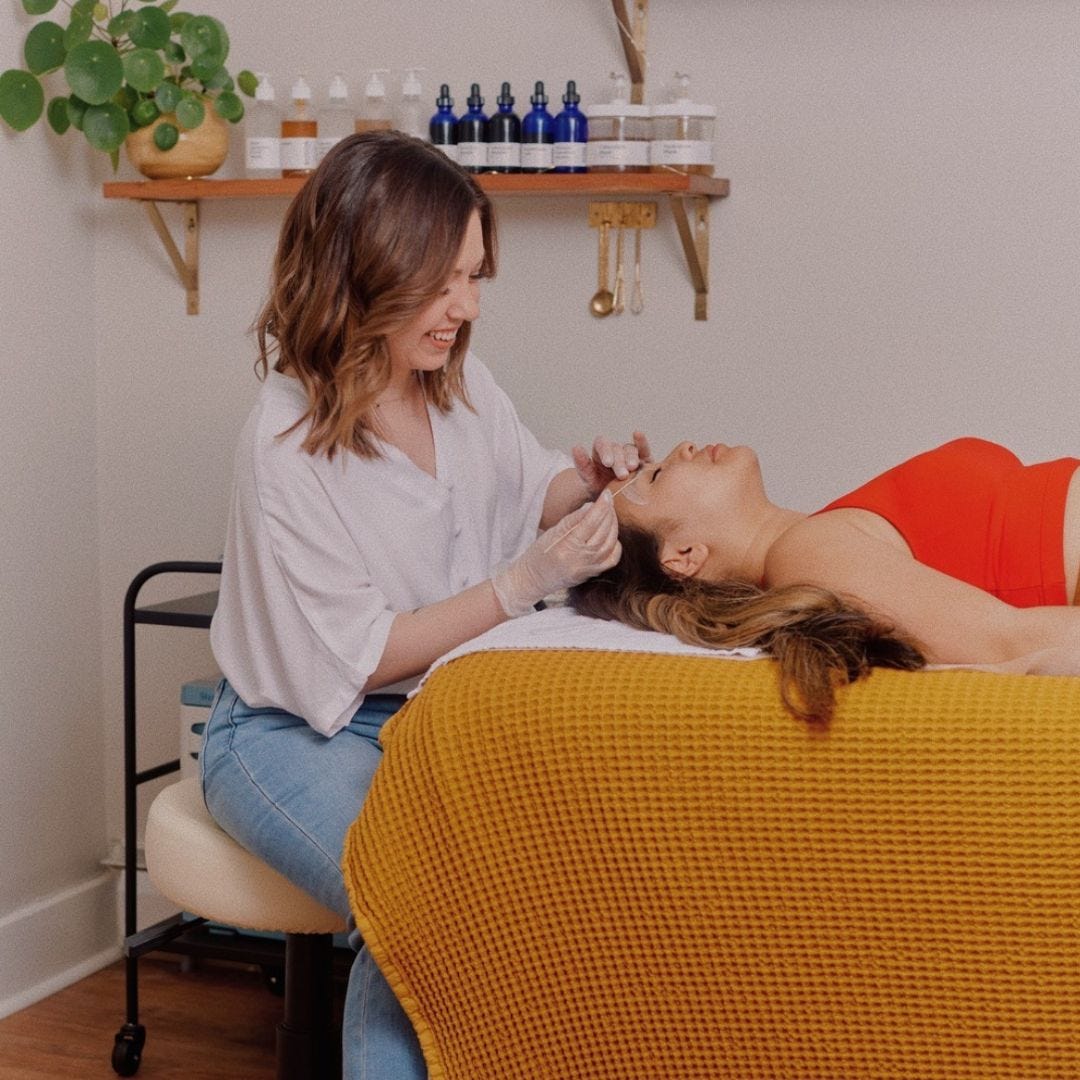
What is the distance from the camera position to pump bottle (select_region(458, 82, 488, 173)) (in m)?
2.23

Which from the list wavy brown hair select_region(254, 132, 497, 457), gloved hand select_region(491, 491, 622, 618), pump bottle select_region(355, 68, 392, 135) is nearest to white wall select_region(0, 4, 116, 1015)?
pump bottle select_region(355, 68, 392, 135)

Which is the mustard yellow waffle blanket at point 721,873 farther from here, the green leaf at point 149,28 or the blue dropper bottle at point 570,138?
the green leaf at point 149,28

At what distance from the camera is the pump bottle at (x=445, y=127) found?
2.25 metres

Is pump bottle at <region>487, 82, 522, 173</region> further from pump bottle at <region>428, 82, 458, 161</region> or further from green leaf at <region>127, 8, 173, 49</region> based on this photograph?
green leaf at <region>127, 8, 173, 49</region>

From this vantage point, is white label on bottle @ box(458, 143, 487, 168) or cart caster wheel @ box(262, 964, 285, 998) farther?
cart caster wheel @ box(262, 964, 285, 998)

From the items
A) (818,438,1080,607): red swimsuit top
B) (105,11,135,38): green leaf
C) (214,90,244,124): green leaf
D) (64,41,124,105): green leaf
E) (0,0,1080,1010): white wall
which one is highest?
(105,11,135,38): green leaf

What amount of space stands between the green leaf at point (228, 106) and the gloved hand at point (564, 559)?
1.11 meters

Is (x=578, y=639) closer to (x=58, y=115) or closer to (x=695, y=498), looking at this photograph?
(x=695, y=498)

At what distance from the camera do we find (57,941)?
2.54m

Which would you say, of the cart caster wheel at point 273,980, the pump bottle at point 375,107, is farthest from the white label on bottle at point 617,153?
the cart caster wheel at point 273,980

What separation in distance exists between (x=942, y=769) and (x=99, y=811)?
184 cm

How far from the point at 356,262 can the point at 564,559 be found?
0.39 m

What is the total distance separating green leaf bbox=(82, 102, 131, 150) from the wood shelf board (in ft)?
0.22

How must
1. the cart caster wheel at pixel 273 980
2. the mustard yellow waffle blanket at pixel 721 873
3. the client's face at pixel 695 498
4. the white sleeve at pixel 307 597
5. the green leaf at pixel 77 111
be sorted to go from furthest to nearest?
the cart caster wheel at pixel 273 980
the green leaf at pixel 77 111
the client's face at pixel 695 498
the white sleeve at pixel 307 597
the mustard yellow waffle blanket at pixel 721 873
